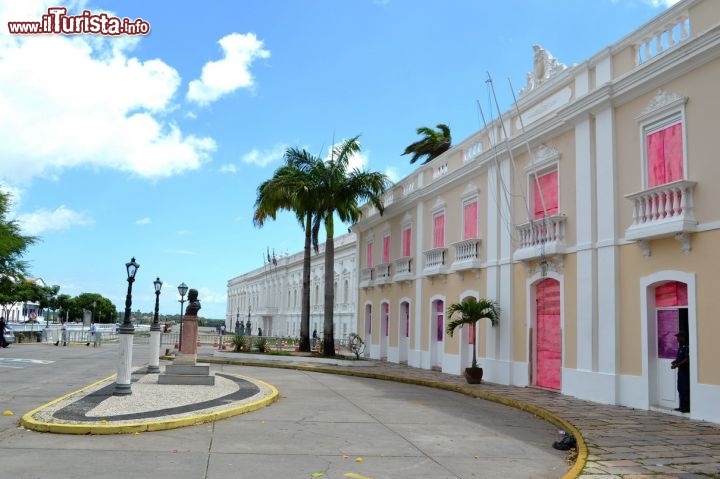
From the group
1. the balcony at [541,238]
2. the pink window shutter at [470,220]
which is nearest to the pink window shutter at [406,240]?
the pink window shutter at [470,220]

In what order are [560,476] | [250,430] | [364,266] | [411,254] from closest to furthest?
[560,476]
[250,430]
[411,254]
[364,266]

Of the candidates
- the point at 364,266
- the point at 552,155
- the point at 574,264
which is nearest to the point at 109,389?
the point at 574,264

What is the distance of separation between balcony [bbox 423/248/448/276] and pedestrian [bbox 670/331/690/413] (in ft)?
35.3

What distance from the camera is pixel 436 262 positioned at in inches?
904

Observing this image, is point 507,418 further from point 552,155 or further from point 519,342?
point 552,155

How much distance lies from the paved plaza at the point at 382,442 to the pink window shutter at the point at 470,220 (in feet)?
23.4

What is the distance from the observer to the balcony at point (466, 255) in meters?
20.1

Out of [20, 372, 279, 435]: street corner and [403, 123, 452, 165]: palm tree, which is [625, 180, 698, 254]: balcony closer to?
[20, 372, 279, 435]: street corner

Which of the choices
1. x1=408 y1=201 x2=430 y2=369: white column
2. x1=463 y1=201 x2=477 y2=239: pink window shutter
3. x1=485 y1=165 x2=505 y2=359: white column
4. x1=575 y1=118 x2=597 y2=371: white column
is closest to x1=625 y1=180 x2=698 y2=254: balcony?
x1=575 y1=118 x2=597 y2=371: white column

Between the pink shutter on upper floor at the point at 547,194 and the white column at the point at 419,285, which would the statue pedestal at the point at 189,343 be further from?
the white column at the point at 419,285

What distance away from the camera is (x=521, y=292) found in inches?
694

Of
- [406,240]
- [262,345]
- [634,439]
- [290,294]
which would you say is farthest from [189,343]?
[290,294]

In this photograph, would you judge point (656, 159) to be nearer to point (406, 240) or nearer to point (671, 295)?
point (671, 295)

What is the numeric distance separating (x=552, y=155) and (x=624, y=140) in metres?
2.67
